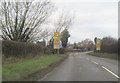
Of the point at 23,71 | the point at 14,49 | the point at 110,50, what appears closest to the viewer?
the point at 23,71

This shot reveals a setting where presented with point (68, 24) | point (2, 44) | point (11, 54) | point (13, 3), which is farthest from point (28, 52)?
point (68, 24)

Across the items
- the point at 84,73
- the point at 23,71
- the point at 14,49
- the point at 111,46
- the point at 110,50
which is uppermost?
the point at 111,46

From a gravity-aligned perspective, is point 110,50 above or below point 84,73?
above

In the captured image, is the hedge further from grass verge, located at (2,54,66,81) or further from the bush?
the bush

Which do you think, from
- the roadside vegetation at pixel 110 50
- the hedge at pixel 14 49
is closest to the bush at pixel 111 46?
the roadside vegetation at pixel 110 50

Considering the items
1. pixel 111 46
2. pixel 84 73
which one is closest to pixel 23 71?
pixel 84 73

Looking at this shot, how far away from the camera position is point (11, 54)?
13.6 metres

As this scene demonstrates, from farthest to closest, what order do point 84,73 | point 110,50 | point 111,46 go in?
point 110,50
point 111,46
point 84,73

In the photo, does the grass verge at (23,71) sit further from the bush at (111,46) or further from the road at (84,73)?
the bush at (111,46)

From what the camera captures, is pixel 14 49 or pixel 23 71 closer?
pixel 23 71

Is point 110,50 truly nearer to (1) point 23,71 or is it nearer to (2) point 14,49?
(2) point 14,49

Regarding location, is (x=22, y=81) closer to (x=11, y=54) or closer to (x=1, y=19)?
(x=11, y=54)

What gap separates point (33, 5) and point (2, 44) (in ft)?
41.6

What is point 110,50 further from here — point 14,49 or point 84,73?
point 84,73
